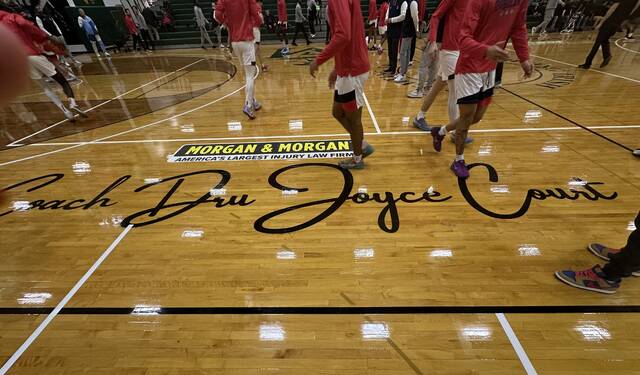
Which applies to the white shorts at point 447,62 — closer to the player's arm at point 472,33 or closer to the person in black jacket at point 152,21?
the player's arm at point 472,33

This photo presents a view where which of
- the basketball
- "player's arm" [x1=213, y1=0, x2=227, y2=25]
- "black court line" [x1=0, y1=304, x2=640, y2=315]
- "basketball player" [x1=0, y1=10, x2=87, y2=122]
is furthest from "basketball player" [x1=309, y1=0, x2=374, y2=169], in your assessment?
"basketball player" [x1=0, y1=10, x2=87, y2=122]

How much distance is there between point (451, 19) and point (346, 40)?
2.03 meters

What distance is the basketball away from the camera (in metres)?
0.56

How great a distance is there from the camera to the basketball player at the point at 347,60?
2.75 meters

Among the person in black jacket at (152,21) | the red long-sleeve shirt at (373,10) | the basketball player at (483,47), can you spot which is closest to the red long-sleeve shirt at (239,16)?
the basketball player at (483,47)

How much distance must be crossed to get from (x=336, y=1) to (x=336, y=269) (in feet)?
7.62

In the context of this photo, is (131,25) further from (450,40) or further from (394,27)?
(450,40)

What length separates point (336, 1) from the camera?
8.87 ft

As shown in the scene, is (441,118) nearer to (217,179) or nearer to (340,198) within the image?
(340,198)

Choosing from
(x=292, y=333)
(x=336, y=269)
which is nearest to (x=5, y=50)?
(x=292, y=333)

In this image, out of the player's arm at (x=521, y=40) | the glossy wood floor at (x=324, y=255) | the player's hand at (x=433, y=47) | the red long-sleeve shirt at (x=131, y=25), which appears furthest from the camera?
the red long-sleeve shirt at (x=131, y=25)

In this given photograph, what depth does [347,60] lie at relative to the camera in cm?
303

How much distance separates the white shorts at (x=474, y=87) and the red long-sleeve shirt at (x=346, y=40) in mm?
949

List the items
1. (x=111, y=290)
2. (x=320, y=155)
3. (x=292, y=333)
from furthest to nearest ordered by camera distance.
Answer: (x=320, y=155) < (x=111, y=290) < (x=292, y=333)
